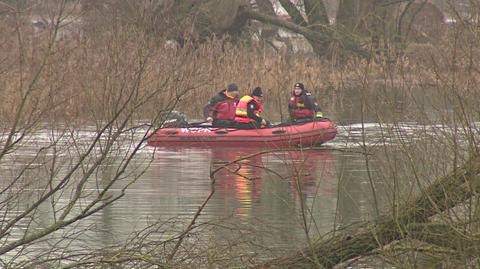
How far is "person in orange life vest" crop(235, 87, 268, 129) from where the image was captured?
24.7 metres

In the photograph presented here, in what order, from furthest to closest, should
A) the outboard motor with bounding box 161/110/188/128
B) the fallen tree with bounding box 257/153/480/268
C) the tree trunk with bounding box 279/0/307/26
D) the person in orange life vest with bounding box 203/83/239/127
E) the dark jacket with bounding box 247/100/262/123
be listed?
the tree trunk with bounding box 279/0/307/26 < the person in orange life vest with bounding box 203/83/239/127 < the dark jacket with bounding box 247/100/262/123 < the outboard motor with bounding box 161/110/188/128 < the fallen tree with bounding box 257/153/480/268

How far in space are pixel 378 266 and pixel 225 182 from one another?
11.9 meters

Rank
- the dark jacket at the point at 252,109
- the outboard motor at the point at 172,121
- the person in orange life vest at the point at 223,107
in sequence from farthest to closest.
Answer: the person in orange life vest at the point at 223,107
the dark jacket at the point at 252,109
the outboard motor at the point at 172,121

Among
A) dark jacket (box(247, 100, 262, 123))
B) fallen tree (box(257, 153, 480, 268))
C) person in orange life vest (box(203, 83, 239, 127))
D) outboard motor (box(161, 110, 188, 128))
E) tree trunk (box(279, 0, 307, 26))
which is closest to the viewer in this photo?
fallen tree (box(257, 153, 480, 268))

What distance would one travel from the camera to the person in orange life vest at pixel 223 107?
83.4 ft

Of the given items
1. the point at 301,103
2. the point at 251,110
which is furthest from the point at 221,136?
the point at 301,103

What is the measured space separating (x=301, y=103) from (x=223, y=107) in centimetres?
156

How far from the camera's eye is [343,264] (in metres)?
8.31

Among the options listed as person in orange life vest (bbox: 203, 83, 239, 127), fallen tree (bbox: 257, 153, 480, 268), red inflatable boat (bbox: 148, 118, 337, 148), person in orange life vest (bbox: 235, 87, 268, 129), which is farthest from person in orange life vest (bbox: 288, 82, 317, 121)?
fallen tree (bbox: 257, 153, 480, 268)

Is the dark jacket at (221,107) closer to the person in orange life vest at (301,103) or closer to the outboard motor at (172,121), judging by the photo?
the outboard motor at (172,121)

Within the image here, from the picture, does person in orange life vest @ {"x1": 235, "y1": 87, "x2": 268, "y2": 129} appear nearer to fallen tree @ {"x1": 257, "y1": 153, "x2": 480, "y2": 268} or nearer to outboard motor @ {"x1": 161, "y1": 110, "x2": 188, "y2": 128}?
outboard motor @ {"x1": 161, "y1": 110, "x2": 188, "y2": 128}

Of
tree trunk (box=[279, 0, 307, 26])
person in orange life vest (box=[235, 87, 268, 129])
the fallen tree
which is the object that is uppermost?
tree trunk (box=[279, 0, 307, 26])

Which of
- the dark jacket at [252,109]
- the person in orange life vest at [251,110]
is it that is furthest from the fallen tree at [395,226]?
the dark jacket at [252,109]

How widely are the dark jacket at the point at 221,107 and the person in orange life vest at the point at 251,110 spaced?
0.23 metres
